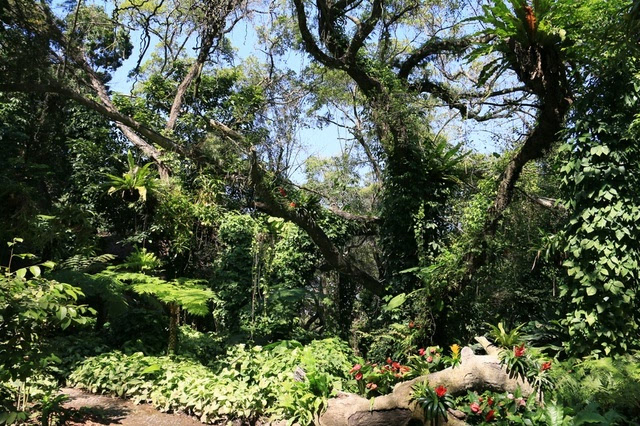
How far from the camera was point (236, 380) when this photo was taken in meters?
6.84

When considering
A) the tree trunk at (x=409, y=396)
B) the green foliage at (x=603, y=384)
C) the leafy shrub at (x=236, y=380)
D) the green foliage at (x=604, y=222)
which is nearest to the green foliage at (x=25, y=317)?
the leafy shrub at (x=236, y=380)

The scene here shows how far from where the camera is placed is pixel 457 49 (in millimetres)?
9602

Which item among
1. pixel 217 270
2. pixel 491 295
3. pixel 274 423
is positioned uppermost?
pixel 217 270

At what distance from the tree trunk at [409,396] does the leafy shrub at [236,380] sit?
0.28 metres

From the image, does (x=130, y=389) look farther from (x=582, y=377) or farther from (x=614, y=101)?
(x=614, y=101)

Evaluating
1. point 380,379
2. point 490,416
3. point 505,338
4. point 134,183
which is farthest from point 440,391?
A: point 134,183

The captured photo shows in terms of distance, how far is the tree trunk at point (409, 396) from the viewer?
536 cm

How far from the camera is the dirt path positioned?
5512mm

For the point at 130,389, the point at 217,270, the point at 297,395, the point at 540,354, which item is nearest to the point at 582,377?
the point at 540,354

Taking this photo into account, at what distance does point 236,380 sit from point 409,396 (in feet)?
8.12

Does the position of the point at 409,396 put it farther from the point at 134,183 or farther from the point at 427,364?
the point at 134,183

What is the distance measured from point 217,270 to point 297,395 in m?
5.44

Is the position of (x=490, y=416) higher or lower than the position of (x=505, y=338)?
lower

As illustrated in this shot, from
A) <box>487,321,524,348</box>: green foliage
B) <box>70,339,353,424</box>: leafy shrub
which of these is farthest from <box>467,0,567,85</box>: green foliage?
<box>70,339,353,424</box>: leafy shrub
